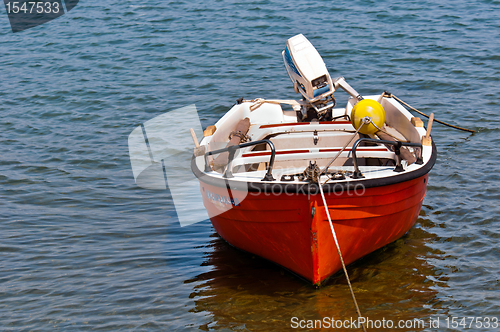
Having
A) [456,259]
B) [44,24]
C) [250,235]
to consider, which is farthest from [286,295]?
[44,24]

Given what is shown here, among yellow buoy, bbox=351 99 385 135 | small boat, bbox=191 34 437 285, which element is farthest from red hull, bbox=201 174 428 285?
yellow buoy, bbox=351 99 385 135

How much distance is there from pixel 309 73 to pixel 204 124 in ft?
13.6

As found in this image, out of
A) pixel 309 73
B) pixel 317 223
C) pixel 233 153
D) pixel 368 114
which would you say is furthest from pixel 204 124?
pixel 317 223

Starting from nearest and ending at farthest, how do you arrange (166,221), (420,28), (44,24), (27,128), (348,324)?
(348,324) < (166,221) < (27,128) < (420,28) < (44,24)

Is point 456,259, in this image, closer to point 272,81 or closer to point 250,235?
point 250,235

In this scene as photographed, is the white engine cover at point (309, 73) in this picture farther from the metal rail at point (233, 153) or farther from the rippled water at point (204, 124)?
the rippled water at point (204, 124)

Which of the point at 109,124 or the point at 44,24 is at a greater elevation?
the point at 44,24

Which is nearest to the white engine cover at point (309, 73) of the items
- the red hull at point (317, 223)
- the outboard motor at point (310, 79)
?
the outboard motor at point (310, 79)

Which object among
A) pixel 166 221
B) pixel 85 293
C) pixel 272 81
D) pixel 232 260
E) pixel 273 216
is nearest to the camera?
pixel 273 216

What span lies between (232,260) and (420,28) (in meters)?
11.1

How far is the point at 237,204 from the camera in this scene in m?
5.50

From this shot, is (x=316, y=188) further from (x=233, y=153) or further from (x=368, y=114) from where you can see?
(x=368, y=114)

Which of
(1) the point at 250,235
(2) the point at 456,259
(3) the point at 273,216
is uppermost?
(3) the point at 273,216

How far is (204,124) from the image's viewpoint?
10.6 m
